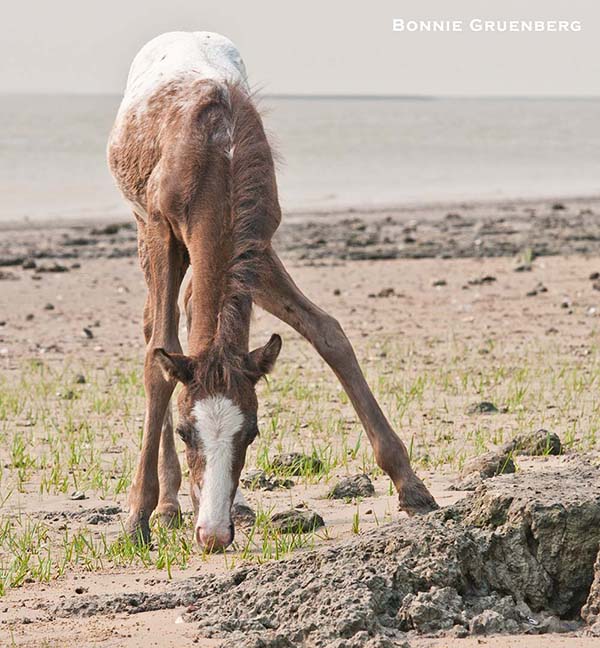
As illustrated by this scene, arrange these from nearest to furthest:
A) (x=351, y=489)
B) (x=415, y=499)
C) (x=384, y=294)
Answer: (x=415, y=499)
(x=351, y=489)
(x=384, y=294)

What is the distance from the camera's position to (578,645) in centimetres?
445

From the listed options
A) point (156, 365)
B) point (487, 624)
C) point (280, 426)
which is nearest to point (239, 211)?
point (156, 365)

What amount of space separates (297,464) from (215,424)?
2012 mm

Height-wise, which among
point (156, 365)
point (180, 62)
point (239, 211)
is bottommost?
point (156, 365)

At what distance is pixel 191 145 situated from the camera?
671 centimetres

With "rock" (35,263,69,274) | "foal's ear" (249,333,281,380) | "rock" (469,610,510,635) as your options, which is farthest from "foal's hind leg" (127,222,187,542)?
"rock" (35,263,69,274)

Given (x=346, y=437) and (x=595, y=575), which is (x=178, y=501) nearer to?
(x=346, y=437)

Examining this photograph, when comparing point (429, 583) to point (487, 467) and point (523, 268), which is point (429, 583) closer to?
point (487, 467)

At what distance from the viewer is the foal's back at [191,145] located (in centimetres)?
645

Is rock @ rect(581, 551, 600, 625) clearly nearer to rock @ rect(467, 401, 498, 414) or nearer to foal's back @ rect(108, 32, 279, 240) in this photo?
foal's back @ rect(108, 32, 279, 240)

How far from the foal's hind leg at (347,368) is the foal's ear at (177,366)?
0.78 m

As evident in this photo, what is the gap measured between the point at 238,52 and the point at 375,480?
3474 mm

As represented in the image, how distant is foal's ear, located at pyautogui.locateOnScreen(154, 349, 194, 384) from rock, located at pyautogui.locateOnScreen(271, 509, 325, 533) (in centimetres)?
106

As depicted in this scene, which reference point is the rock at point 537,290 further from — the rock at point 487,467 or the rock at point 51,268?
the rock at point 487,467
